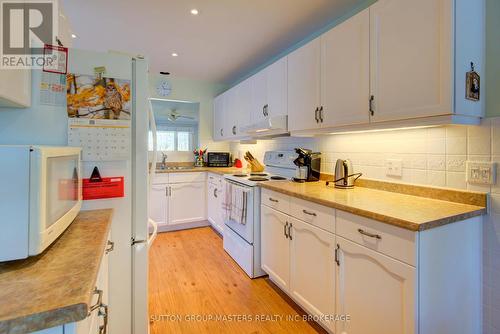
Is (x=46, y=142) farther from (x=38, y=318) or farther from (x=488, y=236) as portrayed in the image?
(x=488, y=236)

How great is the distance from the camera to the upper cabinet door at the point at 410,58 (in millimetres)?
1192

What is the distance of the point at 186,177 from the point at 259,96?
1598mm

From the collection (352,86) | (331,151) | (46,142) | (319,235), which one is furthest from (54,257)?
(331,151)

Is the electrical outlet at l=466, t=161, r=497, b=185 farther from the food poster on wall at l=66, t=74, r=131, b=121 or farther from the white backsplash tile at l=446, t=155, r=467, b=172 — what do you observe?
the food poster on wall at l=66, t=74, r=131, b=121

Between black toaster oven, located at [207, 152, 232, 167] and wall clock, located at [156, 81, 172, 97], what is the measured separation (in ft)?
3.79

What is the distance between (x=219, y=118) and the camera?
395 centimetres

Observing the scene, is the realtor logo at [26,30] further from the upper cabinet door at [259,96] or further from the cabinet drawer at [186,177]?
the cabinet drawer at [186,177]

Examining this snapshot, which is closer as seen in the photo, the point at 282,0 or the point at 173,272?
the point at 282,0

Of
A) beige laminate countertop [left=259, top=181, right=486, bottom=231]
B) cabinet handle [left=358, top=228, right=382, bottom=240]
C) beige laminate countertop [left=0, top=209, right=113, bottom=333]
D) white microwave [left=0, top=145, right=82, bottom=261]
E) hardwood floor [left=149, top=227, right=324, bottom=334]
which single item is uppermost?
white microwave [left=0, top=145, right=82, bottom=261]

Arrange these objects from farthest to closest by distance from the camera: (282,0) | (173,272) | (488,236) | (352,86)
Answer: (173,272), (282,0), (352,86), (488,236)

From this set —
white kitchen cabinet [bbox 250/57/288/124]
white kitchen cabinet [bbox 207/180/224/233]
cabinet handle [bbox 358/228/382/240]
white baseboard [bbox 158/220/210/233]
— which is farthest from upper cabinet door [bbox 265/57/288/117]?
white baseboard [bbox 158/220/210/233]

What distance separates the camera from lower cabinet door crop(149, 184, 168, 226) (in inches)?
132

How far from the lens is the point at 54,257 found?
73 cm

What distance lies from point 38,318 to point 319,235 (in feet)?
4.50
